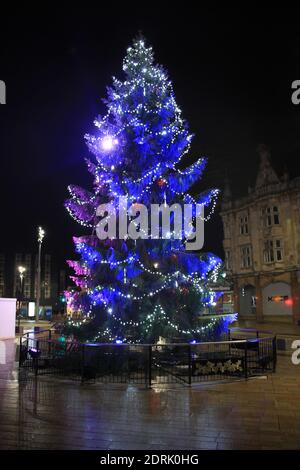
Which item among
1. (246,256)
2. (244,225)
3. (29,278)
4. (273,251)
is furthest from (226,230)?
(29,278)

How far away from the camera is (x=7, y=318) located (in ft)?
85.9

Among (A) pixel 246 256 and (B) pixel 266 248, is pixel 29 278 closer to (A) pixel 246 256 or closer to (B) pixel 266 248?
(A) pixel 246 256

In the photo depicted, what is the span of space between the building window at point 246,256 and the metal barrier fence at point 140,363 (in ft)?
106

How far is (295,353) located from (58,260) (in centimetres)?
9009

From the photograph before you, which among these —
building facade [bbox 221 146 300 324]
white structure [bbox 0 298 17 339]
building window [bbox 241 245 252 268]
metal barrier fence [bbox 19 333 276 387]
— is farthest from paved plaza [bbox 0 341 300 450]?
building window [bbox 241 245 252 268]

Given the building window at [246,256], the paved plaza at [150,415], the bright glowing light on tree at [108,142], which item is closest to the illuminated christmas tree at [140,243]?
the bright glowing light on tree at [108,142]

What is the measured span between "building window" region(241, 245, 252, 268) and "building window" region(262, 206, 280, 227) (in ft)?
13.2

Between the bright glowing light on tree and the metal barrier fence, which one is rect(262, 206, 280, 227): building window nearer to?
the metal barrier fence

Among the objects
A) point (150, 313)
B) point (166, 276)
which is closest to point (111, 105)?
point (166, 276)

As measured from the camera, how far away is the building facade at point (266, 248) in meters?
41.1

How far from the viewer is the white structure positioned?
25.5 meters

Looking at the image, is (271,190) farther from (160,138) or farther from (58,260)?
(58,260)

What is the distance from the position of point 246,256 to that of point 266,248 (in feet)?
11.8

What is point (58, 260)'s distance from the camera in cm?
10269
